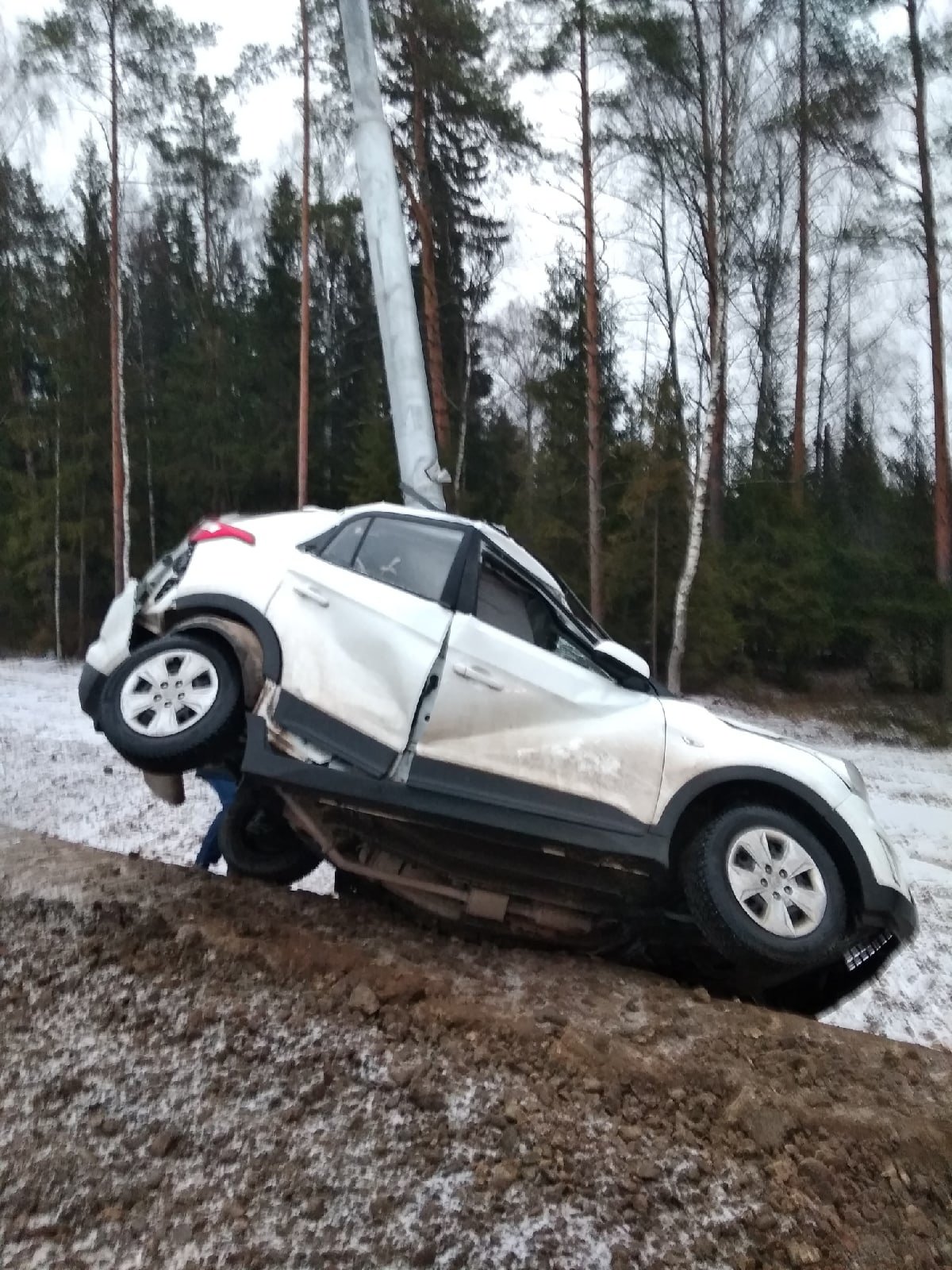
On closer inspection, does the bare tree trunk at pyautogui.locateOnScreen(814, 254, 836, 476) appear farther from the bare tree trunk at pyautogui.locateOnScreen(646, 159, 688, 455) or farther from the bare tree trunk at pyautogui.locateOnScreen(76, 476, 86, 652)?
the bare tree trunk at pyautogui.locateOnScreen(76, 476, 86, 652)

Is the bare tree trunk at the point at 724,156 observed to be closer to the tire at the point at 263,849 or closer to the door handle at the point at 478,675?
the tire at the point at 263,849

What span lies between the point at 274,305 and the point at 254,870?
65.7 ft

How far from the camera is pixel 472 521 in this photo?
428cm

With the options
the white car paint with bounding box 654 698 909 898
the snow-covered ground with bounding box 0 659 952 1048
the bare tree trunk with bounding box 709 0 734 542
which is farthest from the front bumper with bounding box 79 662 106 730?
the bare tree trunk with bounding box 709 0 734 542

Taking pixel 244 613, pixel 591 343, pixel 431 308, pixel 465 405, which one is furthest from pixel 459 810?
pixel 465 405

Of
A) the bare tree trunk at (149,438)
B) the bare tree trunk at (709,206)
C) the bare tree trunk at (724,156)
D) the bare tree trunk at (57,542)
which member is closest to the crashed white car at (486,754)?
the bare tree trunk at (709,206)

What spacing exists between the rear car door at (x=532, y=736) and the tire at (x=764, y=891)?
0.33 m

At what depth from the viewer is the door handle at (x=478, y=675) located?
384 centimetres

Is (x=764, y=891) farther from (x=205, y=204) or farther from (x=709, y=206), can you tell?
(x=205, y=204)

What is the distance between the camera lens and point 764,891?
3.79m

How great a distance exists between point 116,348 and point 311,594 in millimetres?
15981

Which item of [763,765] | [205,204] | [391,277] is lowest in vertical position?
[763,765]

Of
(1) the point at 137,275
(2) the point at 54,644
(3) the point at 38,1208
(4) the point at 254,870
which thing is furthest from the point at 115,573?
(3) the point at 38,1208

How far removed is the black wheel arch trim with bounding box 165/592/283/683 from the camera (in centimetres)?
393
